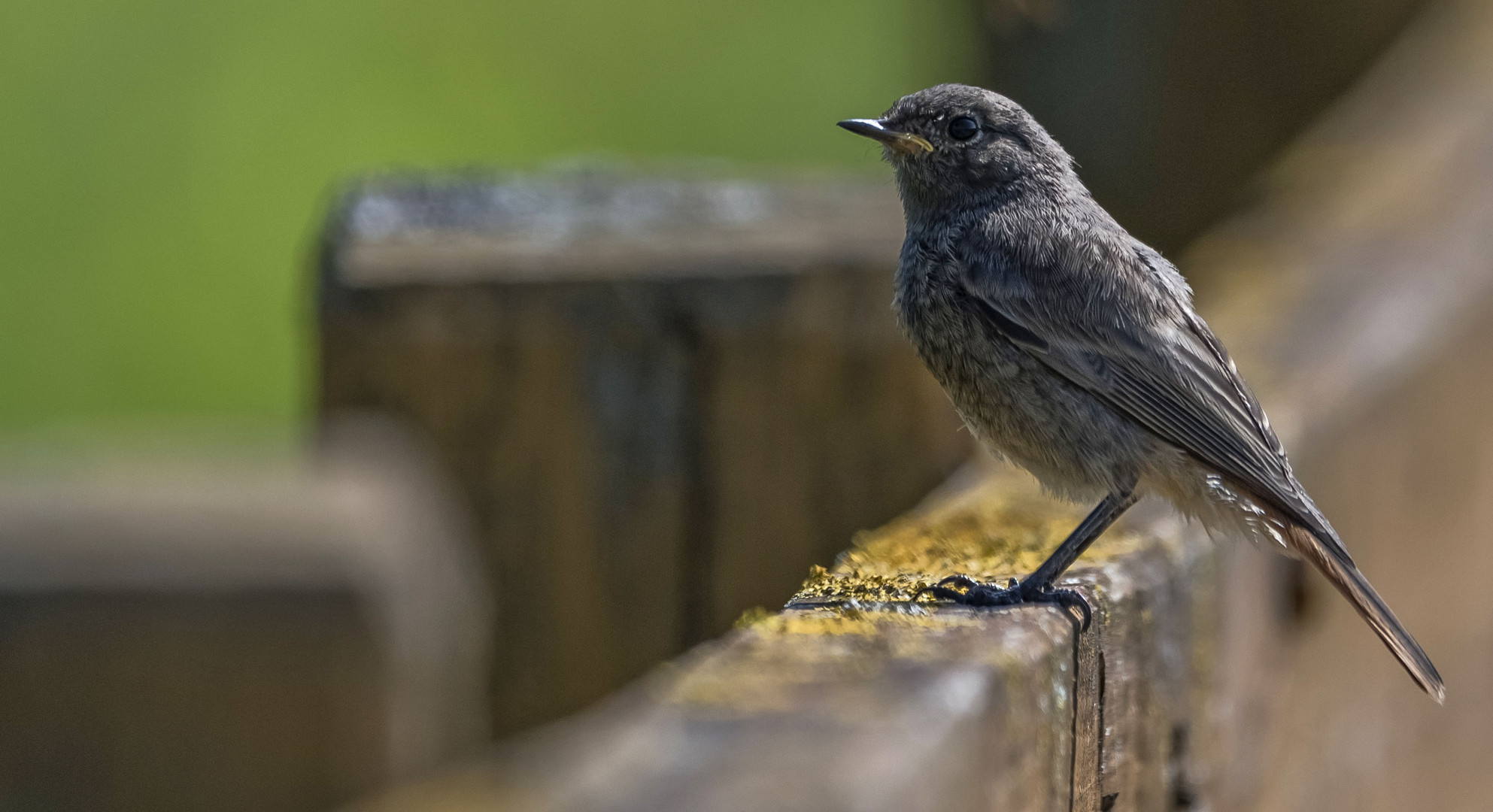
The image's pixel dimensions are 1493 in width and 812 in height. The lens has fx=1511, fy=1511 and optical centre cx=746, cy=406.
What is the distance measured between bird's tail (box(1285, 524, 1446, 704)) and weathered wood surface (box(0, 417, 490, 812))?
1.75m

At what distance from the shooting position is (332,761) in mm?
3400

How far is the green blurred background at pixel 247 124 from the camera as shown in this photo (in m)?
7.27

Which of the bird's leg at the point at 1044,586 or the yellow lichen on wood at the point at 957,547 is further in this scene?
the yellow lichen on wood at the point at 957,547

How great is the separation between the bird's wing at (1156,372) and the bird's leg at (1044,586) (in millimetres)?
259

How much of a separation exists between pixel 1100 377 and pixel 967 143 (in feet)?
2.01

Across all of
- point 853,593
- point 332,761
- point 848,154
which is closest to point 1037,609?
point 853,593

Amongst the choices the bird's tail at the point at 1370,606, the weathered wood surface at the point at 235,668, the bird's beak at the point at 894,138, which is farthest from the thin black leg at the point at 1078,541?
the weathered wood surface at the point at 235,668

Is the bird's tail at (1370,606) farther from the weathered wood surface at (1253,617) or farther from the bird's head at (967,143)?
the bird's head at (967,143)

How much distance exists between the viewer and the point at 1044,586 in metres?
2.26

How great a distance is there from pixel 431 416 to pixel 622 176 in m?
1.04

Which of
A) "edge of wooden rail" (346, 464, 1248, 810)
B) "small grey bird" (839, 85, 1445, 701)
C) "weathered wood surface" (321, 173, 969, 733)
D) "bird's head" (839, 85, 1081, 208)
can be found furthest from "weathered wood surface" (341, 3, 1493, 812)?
"bird's head" (839, 85, 1081, 208)

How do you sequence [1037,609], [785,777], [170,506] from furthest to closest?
[170,506], [1037,609], [785,777]

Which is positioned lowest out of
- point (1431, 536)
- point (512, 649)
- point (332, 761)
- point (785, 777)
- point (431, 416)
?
point (332, 761)

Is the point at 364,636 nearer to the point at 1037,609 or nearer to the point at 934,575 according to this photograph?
the point at 934,575
